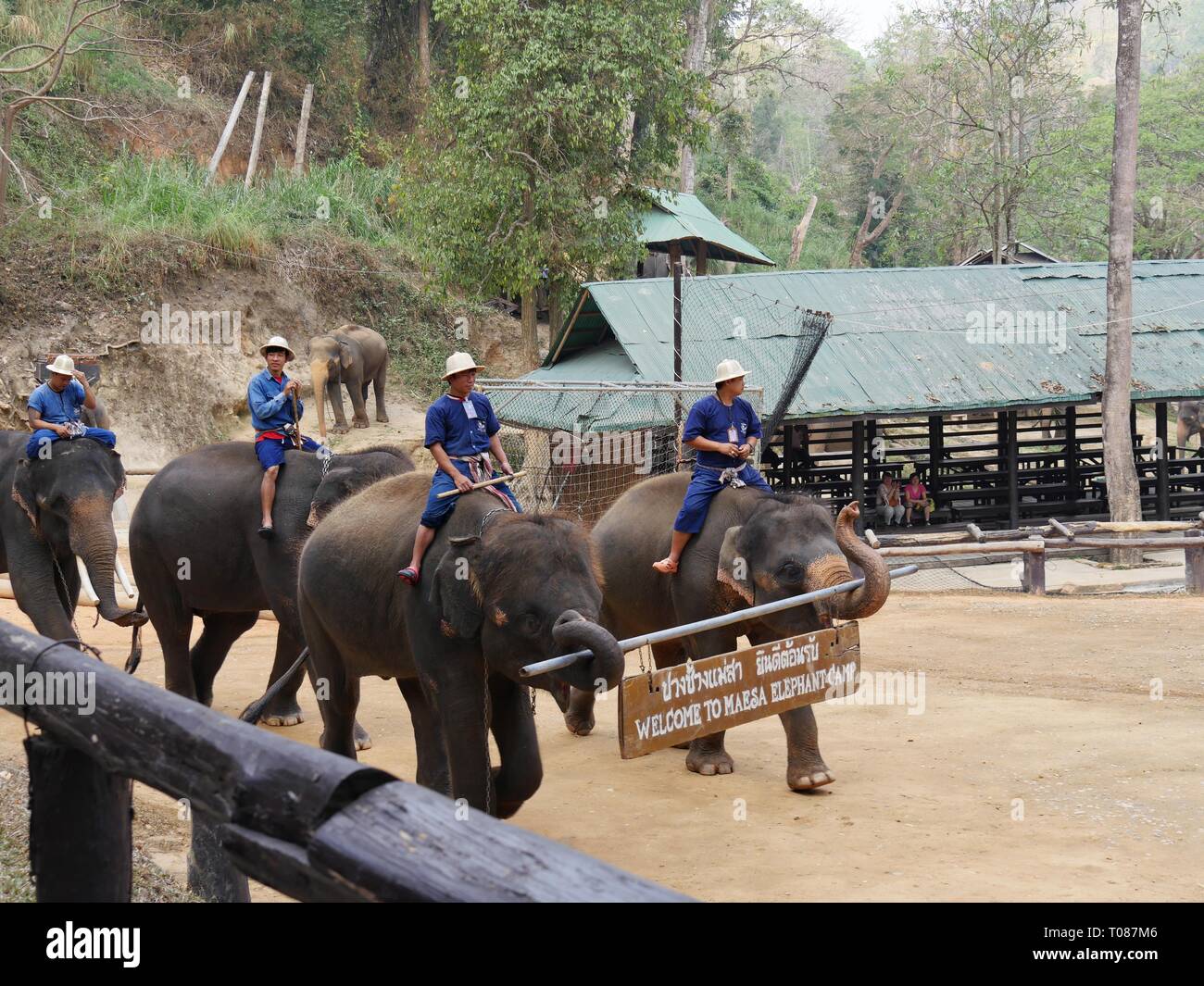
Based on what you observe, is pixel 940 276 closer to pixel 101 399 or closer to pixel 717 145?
pixel 101 399

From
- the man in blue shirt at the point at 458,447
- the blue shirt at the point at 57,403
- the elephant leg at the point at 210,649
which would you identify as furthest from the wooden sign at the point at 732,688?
the blue shirt at the point at 57,403

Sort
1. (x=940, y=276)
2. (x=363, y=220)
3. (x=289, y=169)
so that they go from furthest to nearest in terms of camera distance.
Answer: (x=289, y=169) → (x=363, y=220) → (x=940, y=276)

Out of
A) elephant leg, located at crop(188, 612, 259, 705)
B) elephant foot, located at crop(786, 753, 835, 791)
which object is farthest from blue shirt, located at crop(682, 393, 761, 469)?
elephant leg, located at crop(188, 612, 259, 705)

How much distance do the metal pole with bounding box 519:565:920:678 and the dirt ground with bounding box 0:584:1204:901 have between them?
1142 millimetres

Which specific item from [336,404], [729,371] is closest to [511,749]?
[729,371]

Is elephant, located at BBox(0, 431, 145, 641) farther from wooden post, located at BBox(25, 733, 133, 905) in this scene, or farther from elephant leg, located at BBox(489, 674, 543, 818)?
wooden post, located at BBox(25, 733, 133, 905)

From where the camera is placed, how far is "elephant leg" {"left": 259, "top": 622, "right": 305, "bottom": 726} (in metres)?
8.70

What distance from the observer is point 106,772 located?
3.28 m

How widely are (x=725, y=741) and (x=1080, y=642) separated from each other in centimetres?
492

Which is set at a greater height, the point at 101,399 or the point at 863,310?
the point at 863,310

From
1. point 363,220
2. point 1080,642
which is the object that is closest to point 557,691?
point 1080,642

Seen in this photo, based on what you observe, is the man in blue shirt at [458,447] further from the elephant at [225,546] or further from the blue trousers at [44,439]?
the blue trousers at [44,439]

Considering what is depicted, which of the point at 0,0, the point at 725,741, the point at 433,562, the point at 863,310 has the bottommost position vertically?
the point at 725,741
